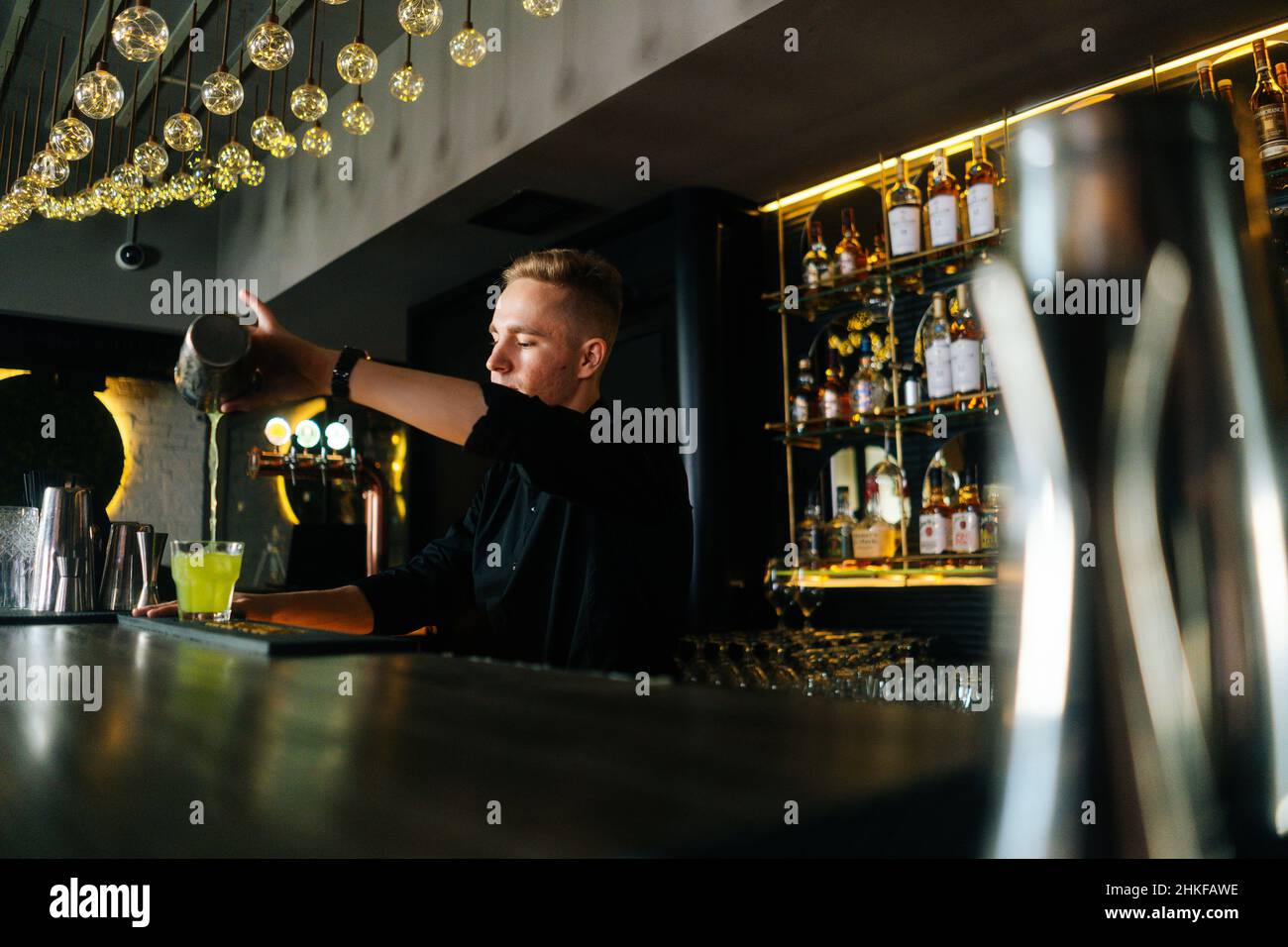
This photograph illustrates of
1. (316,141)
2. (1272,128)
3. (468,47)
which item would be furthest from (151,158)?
(1272,128)

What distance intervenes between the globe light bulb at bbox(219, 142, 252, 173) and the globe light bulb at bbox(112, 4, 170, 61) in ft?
2.43

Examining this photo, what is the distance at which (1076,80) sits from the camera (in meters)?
2.50

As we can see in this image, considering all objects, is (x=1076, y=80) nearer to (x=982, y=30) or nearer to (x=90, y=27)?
(x=982, y=30)

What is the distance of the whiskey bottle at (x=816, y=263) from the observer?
307 cm

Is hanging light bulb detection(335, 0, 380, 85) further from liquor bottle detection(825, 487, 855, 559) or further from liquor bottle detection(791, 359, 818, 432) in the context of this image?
liquor bottle detection(825, 487, 855, 559)

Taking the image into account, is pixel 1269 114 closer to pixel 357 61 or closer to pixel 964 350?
pixel 964 350

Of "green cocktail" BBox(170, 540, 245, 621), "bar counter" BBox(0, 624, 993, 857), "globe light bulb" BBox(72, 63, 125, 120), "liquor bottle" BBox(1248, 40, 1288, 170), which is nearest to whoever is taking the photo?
"bar counter" BBox(0, 624, 993, 857)

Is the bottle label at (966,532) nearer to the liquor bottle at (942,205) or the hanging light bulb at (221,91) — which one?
the liquor bottle at (942,205)

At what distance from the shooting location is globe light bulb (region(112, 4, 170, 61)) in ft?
7.49

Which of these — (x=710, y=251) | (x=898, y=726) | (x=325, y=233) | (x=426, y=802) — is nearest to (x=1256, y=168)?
(x=898, y=726)

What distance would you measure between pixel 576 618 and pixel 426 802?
1.36 meters

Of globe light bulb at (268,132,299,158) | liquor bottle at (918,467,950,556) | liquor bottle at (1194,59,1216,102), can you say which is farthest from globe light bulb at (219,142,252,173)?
liquor bottle at (1194,59,1216,102)

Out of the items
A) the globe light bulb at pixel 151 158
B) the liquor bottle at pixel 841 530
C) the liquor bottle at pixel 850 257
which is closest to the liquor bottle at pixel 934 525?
the liquor bottle at pixel 841 530

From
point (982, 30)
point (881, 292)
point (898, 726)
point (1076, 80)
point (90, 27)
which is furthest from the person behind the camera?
point (90, 27)
